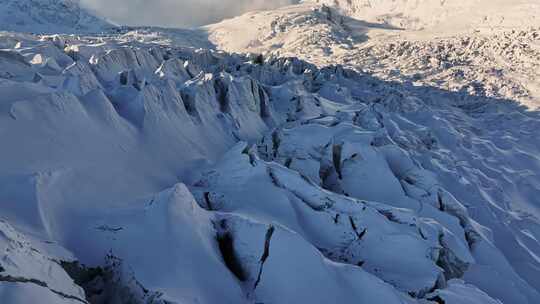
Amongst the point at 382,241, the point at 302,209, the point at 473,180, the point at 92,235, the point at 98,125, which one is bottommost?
the point at 473,180

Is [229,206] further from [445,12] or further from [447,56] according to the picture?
[445,12]

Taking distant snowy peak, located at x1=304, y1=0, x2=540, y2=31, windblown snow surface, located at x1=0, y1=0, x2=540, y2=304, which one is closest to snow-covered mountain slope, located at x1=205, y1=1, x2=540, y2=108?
distant snowy peak, located at x1=304, y1=0, x2=540, y2=31

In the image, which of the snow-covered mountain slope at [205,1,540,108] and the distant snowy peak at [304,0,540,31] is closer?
the snow-covered mountain slope at [205,1,540,108]

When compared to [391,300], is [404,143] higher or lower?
lower

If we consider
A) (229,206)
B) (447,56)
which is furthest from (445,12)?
(229,206)

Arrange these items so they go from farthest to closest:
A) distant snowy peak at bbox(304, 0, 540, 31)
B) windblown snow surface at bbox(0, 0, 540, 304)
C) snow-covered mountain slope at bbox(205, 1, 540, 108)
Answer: distant snowy peak at bbox(304, 0, 540, 31)
snow-covered mountain slope at bbox(205, 1, 540, 108)
windblown snow surface at bbox(0, 0, 540, 304)

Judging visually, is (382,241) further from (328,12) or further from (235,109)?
(328,12)

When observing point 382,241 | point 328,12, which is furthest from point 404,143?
point 328,12

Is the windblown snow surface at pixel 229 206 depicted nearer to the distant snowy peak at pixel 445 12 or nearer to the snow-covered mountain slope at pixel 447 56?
the snow-covered mountain slope at pixel 447 56

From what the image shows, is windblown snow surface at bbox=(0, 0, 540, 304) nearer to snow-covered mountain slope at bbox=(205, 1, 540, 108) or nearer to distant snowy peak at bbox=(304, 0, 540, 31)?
snow-covered mountain slope at bbox=(205, 1, 540, 108)
